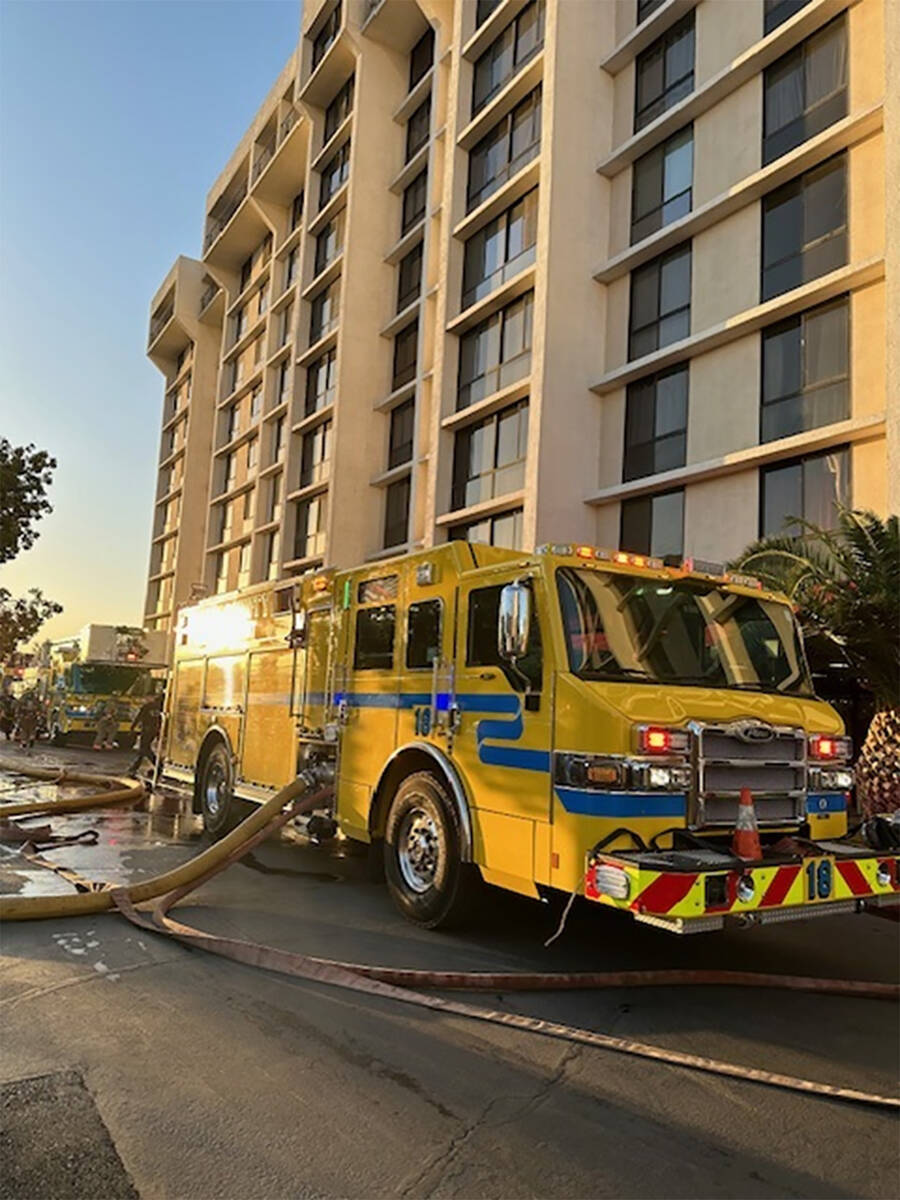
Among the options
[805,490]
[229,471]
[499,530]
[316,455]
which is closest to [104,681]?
[316,455]

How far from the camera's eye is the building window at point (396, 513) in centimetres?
2645

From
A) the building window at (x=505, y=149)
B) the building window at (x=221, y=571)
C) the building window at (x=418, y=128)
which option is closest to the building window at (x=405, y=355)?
the building window at (x=505, y=149)

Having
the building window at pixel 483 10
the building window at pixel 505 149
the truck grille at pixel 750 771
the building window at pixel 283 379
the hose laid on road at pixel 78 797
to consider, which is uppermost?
the building window at pixel 483 10

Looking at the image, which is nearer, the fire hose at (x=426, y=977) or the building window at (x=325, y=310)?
the fire hose at (x=426, y=977)

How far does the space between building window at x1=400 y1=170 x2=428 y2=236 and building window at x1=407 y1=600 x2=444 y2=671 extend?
24.4 m

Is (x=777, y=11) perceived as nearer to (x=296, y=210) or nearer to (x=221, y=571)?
(x=296, y=210)

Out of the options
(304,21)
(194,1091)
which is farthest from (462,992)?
(304,21)

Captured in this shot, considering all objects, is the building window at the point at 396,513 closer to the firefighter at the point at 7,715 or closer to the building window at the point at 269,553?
the building window at the point at 269,553

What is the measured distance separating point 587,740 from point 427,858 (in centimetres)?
182

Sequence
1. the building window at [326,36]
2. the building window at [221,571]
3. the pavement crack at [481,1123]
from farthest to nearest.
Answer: the building window at [221,571]
the building window at [326,36]
the pavement crack at [481,1123]

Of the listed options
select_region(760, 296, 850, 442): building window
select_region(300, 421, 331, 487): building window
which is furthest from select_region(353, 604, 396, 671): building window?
select_region(300, 421, 331, 487): building window

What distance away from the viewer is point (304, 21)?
32688 millimetres

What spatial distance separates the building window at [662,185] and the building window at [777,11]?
7.16 ft

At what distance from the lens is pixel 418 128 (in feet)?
94.2
